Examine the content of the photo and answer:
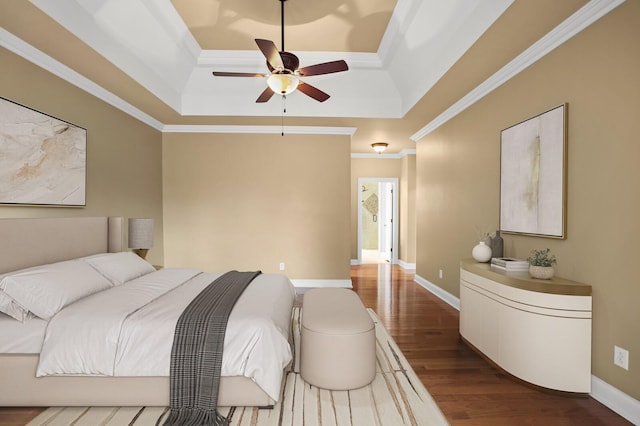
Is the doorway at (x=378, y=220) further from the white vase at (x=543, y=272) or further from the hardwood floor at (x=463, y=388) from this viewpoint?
the white vase at (x=543, y=272)

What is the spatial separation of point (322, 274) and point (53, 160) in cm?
373

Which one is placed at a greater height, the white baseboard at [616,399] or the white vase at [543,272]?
the white vase at [543,272]

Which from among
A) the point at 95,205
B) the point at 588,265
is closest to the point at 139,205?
the point at 95,205

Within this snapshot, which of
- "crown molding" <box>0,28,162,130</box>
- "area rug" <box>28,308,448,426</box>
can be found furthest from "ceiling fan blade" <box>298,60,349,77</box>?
"area rug" <box>28,308,448,426</box>

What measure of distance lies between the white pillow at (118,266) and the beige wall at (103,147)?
Result: 71 centimetres

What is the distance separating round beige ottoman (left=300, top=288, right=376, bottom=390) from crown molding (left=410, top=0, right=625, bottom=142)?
2629 millimetres

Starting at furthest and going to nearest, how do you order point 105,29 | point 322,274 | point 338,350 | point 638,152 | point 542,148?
1. point 322,274
2. point 105,29
3. point 542,148
4. point 338,350
5. point 638,152

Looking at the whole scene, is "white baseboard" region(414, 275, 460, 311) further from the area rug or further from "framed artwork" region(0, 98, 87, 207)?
"framed artwork" region(0, 98, 87, 207)

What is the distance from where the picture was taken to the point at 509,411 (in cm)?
198

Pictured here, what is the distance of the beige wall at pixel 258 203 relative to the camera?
16.6ft

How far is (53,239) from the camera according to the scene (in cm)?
268

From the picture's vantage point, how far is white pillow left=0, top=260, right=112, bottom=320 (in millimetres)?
1943

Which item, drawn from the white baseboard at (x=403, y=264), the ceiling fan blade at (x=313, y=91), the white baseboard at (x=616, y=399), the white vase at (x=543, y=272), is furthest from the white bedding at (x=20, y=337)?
the white baseboard at (x=403, y=264)

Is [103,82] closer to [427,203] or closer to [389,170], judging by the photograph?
[427,203]
